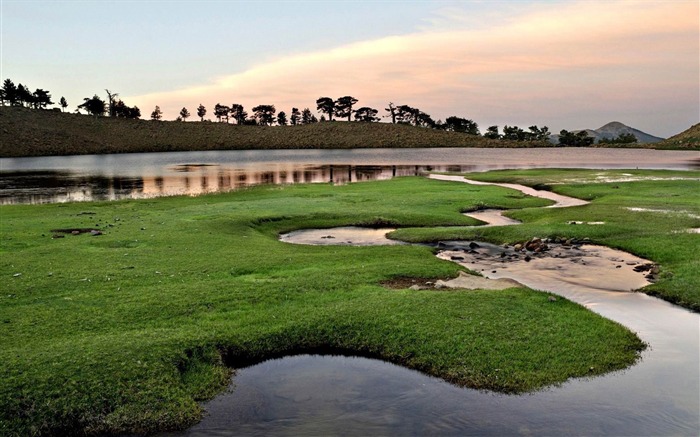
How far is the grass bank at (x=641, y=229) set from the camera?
20.5m

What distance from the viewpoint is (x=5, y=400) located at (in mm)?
10812

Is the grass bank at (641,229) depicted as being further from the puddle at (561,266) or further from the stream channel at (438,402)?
the stream channel at (438,402)

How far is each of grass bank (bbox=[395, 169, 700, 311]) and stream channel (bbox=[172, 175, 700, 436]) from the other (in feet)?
19.1

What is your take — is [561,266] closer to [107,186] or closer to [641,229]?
[641,229]

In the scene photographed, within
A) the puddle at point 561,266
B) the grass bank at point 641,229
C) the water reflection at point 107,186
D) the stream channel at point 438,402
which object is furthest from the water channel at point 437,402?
the water reflection at point 107,186

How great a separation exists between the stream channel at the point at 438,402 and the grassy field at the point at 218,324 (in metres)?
0.48

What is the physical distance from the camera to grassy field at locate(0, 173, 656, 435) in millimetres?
11438

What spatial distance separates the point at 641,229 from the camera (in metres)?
29.8

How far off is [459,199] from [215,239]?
2515 centimetres

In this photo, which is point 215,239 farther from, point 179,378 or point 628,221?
point 628,221


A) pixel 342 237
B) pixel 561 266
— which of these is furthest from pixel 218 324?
pixel 342 237

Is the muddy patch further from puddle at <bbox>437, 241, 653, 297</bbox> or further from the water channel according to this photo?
the water channel

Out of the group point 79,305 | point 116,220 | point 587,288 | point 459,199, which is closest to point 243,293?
point 79,305

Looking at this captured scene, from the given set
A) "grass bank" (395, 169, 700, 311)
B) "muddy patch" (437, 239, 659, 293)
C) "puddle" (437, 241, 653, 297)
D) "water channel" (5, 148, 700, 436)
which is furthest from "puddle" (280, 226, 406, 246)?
"water channel" (5, 148, 700, 436)
